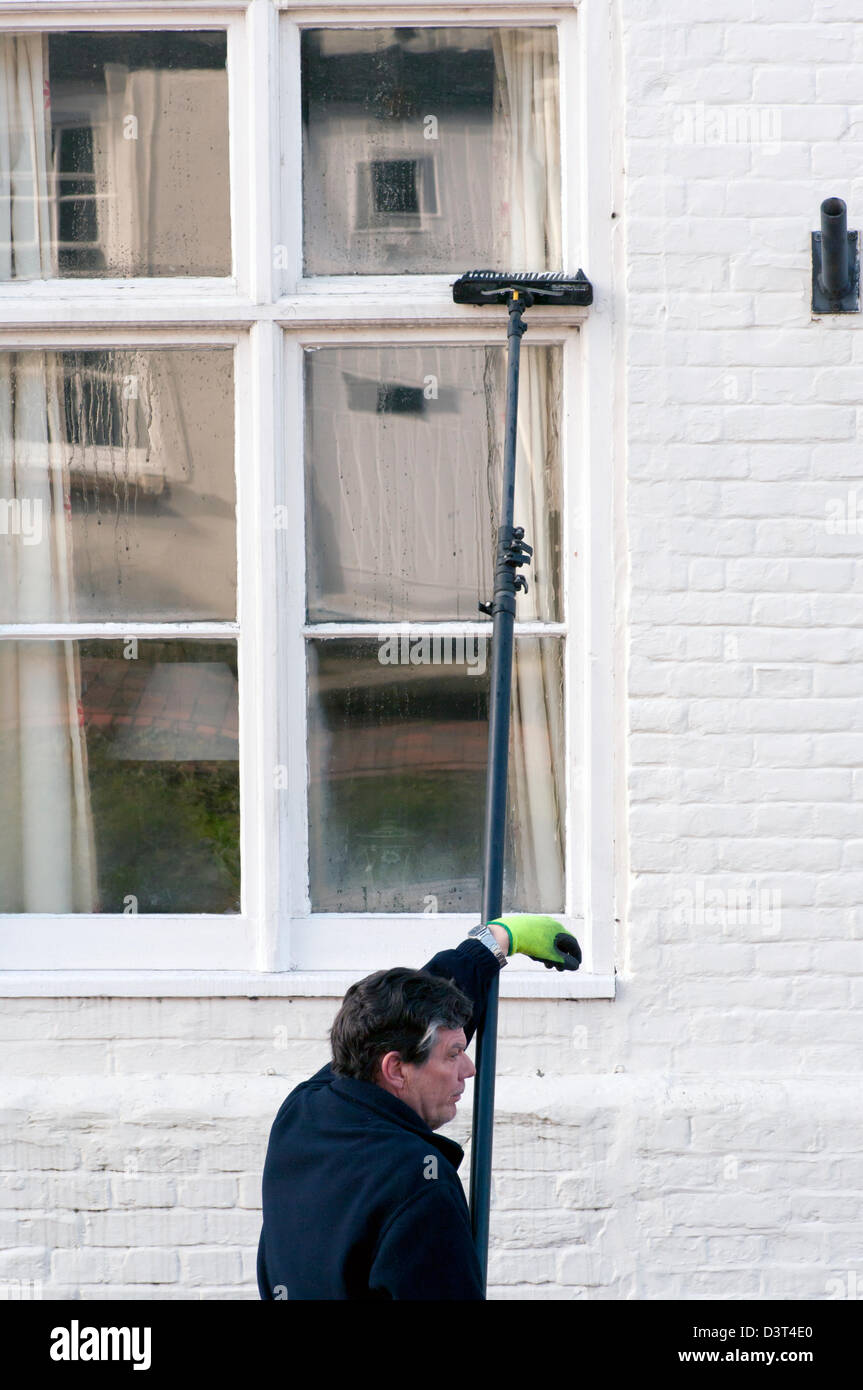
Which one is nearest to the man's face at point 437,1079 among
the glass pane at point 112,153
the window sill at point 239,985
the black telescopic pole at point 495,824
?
the black telescopic pole at point 495,824

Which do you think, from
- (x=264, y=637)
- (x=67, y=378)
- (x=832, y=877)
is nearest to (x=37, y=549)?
(x=67, y=378)

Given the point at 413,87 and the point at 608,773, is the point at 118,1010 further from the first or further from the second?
the point at 413,87

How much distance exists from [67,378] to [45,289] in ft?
0.81

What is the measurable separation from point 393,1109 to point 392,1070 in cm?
7

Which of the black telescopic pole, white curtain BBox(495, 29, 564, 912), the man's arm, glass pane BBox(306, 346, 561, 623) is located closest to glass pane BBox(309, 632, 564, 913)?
white curtain BBox(495, 29, 564, 912)

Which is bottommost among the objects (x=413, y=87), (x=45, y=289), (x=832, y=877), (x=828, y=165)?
(x=832, y=877)

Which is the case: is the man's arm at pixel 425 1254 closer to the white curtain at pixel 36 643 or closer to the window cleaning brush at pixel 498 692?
the window cleaning brush at pixel 498 692

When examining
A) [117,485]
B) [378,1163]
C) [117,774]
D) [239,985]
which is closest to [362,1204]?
[378,1163]

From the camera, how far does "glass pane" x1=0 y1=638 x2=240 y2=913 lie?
354 cm

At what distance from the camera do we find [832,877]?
331 cm

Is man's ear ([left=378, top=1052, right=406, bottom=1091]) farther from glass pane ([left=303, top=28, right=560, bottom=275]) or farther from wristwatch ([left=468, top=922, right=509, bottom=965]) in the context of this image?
glass pane ([left=303, top=28, right=560, bottom=275])

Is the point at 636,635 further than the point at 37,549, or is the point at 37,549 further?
the point at 37,549

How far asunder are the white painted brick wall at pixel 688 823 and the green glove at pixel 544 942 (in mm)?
735

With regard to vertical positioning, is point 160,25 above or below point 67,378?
above
